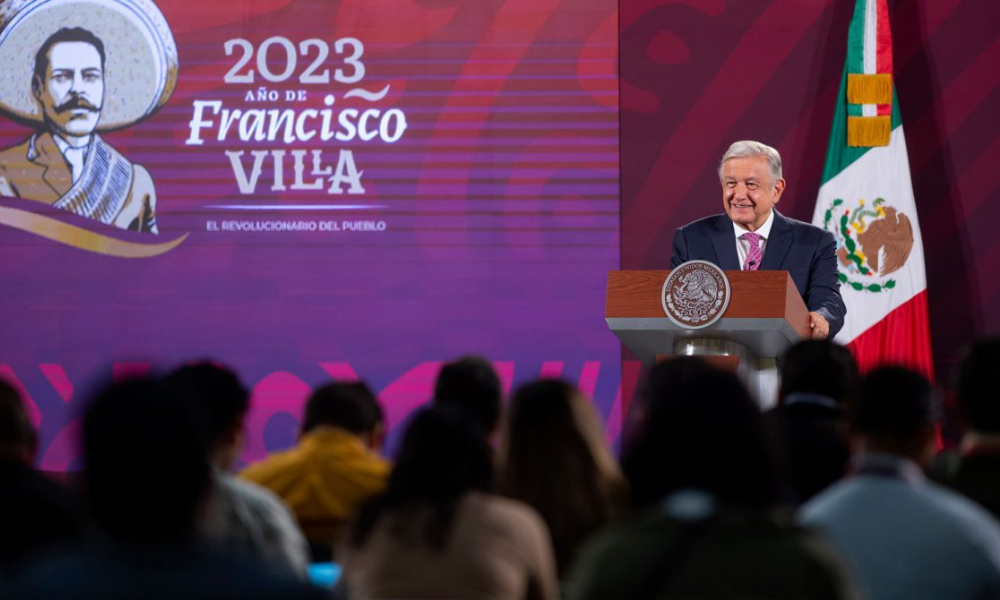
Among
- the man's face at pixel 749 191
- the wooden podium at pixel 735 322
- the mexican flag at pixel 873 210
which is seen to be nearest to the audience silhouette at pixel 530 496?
the wooden podium at pixel 735 322

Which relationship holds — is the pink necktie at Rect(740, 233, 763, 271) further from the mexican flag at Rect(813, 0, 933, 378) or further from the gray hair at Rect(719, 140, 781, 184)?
the mexican flag at Rect(813, 0, 933, 378)

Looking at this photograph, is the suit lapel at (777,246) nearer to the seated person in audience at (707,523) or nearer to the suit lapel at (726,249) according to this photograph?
the suit lapel at (726,249)

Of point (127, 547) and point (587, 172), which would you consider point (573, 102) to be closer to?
point (587, 172)

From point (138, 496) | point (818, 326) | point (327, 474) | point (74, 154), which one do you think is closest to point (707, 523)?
point (138, 496)

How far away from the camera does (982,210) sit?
711cm

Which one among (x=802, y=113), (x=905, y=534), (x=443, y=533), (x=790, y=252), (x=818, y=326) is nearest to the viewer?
(x=905, y=534)

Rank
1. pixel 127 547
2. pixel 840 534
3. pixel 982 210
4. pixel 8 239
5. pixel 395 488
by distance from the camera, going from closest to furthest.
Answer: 1. pixel 127 547
2. pixel 840 534
3. pixel 395 488
4. pixel 982 210
5. pixel 8 239

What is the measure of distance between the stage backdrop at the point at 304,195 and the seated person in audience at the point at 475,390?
3778 millimetres

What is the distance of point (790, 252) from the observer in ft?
17.4

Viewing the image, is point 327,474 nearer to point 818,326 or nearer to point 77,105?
point 818,326

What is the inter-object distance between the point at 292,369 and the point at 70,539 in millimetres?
5068

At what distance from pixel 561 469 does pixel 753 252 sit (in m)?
2.81

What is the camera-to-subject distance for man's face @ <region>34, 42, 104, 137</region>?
752 cm

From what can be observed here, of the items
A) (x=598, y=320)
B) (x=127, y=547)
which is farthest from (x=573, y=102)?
(x=127, y=547)
